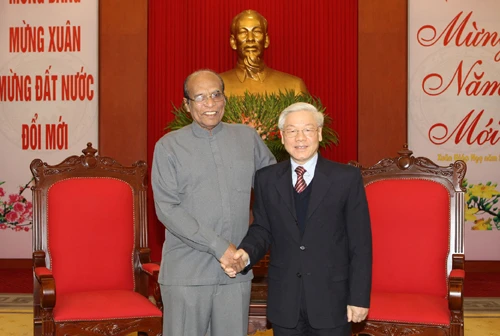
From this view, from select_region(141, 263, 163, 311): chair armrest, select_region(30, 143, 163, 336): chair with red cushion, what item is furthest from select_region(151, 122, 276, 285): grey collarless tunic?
select_region(30, 143, 163, 336): chair with red cushion

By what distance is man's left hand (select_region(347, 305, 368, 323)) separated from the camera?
234cm

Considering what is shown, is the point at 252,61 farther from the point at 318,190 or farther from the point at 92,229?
the point at 318,190

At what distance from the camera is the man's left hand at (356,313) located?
234 centimetres

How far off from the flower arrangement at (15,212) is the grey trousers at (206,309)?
164 inches

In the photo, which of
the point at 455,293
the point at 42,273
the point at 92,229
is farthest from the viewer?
the point at 92,229

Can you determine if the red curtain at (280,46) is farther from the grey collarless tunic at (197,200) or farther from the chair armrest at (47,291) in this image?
the grey collarless tunic at (197,200)

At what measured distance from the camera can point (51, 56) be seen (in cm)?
631

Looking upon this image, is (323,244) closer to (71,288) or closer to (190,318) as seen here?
(190,318)

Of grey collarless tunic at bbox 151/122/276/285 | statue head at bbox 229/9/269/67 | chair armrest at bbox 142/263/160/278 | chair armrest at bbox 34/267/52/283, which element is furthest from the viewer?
statue head at bbox 229/9/269/67

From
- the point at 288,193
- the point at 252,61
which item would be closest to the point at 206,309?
the point at 288,193

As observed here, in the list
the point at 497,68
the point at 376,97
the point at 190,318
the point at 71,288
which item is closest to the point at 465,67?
the point at 497,68

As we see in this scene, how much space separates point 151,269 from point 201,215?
3.22 feet

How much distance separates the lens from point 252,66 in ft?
18.7

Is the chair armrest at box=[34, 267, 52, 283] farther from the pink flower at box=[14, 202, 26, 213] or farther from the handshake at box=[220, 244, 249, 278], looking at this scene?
the pink flower at box=[14, 202, 26, 213]
